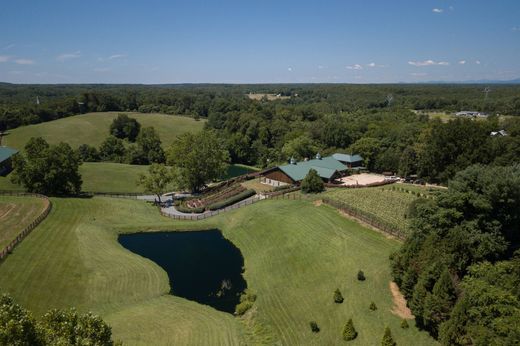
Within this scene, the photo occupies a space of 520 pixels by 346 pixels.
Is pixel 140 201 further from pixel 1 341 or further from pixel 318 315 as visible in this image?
pixel 1 341

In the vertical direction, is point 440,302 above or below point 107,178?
above

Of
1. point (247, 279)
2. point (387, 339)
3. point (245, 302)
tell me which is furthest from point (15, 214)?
point (387, 339)

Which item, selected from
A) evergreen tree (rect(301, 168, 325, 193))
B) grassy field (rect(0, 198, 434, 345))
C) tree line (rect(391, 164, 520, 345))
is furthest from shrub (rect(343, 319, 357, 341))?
evergreen tree (rect(301, 168, 325, 193))

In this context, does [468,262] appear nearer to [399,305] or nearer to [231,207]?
[399,305]

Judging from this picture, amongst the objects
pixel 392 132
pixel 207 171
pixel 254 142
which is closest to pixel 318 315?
pixel 207 171

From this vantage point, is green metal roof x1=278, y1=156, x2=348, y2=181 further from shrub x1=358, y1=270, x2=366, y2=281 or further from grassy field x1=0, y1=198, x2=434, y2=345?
shrub x1=358, y1=270, x2=366, y2=281

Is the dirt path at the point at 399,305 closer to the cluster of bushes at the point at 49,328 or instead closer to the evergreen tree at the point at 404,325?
the evergreen tree at the point at 404,325
